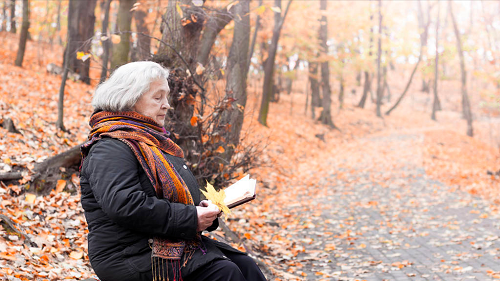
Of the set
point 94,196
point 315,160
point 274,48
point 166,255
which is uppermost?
point 274,48

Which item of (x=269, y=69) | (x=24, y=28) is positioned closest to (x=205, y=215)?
(x=24, y=28)

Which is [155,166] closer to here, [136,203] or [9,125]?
[136,203]

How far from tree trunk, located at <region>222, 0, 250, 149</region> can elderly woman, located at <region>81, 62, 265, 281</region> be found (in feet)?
9.51

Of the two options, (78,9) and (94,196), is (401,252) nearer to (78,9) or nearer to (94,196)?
(94,196)

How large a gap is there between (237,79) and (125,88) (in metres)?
7.17

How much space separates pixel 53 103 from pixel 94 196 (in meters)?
8.50

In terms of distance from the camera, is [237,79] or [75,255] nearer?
[75,255]

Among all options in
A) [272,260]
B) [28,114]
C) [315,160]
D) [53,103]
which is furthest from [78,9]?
[272,260]

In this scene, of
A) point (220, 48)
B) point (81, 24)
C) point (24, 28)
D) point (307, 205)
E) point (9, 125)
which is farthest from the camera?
point (81, 24)

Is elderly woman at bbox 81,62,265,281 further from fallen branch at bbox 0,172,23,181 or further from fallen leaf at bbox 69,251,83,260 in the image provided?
fallen branch at bbox 0,172,23,181

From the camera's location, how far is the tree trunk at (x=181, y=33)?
552cm

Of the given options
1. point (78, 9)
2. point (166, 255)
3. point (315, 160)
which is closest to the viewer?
point (166, 255)

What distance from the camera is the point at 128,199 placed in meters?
2.16

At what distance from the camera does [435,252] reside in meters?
5.73
